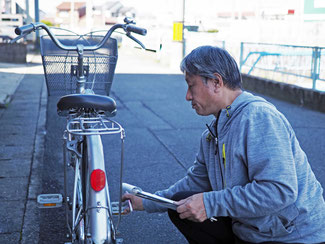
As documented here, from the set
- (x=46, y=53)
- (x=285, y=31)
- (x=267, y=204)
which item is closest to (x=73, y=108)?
(x=267, y=204)

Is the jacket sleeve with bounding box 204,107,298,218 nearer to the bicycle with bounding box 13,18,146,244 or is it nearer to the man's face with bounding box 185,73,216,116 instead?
the man's face with bounding box 185,73,216,116

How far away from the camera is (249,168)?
2064mm

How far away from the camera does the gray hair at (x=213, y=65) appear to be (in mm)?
2160

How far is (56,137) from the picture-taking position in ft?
22.4

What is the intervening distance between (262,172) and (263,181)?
38 mm

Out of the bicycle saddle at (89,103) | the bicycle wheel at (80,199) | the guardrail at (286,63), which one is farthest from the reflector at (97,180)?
the guardrail at (286,63)

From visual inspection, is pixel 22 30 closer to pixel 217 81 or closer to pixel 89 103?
pixel 89 103

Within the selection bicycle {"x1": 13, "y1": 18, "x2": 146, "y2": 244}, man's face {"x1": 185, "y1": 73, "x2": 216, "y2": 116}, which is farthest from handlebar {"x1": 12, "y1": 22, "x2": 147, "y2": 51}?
man's face {"x1": 185, "y1": 73, "x2": 216, "y2": 116}

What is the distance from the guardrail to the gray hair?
8.10 metres

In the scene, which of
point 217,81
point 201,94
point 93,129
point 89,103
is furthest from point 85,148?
point 217,81

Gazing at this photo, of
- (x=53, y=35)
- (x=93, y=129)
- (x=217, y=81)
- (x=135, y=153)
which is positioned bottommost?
(x=135, y=153)

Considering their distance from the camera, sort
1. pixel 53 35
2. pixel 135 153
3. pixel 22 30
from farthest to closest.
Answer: pixel 135 153 < pixel 53 35 < pixel 22 30

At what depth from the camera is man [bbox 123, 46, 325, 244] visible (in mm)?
2014

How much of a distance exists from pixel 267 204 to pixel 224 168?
0.31 metres
